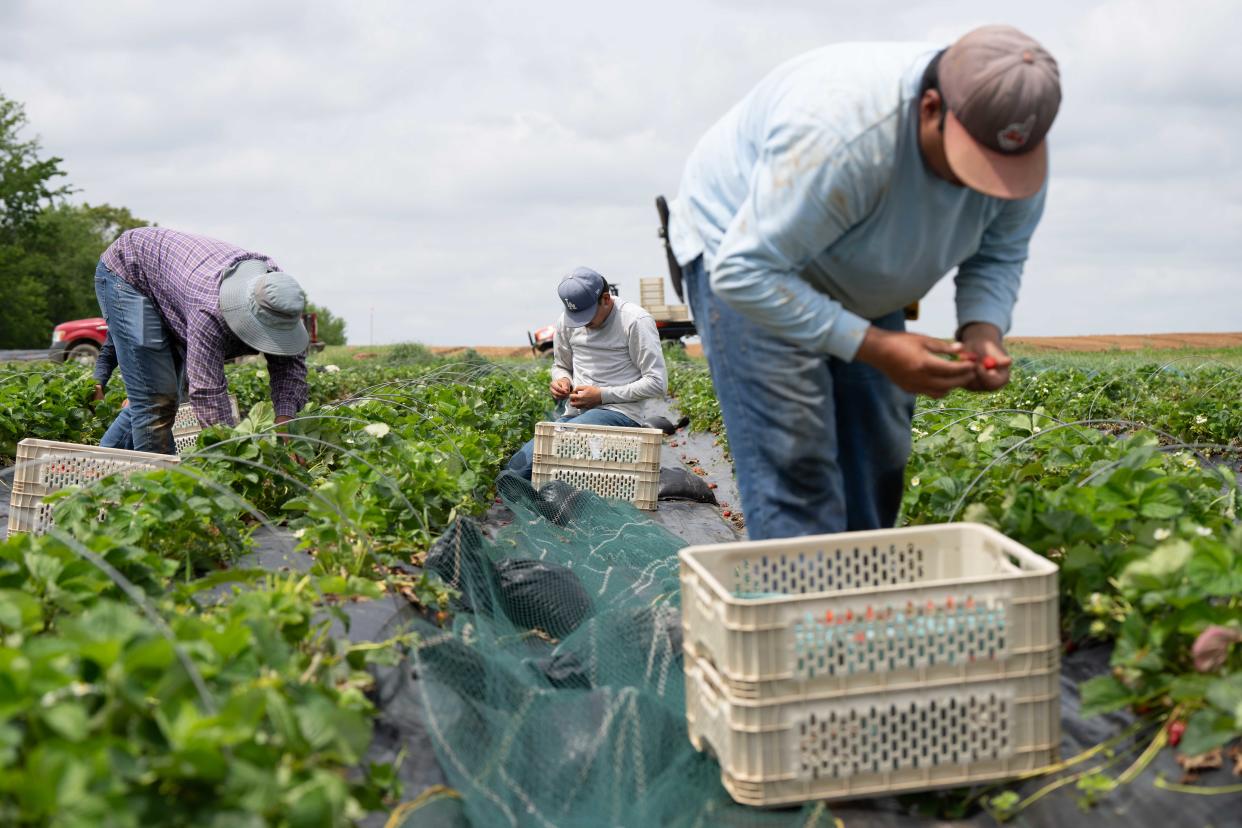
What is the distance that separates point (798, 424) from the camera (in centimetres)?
238

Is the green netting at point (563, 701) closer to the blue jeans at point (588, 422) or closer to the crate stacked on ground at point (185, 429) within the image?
the blue jeans at point (588, 422)

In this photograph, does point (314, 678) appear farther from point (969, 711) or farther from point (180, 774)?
point (969, 711)

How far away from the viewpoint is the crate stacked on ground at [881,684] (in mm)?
1990

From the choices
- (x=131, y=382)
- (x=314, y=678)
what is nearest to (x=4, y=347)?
(x=131, y=382)

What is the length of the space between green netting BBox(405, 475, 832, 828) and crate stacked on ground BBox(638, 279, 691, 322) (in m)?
23.7

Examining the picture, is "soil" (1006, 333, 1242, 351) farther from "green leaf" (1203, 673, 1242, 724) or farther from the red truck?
"green leaf" (1203, 673, 1242, 724)

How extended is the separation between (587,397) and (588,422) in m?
0.14

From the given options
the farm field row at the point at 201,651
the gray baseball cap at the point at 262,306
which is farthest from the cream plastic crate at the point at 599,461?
the gray baseball cap at the point at 262,306

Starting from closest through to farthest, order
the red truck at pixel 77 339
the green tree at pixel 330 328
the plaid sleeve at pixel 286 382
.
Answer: the plaid sleeve at pixel 286 382, the red truck at pixel 77 339, the green tree at pixel 330 328

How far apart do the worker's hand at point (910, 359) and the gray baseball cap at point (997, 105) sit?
324mm

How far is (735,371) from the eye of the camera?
2.48 metres

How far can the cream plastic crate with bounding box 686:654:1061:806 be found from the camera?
2.02m

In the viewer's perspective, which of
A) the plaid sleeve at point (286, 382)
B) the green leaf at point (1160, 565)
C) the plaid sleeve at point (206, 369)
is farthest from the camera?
the plaid sleeve at point (286, 382)

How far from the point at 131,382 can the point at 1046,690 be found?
13.4 feet
